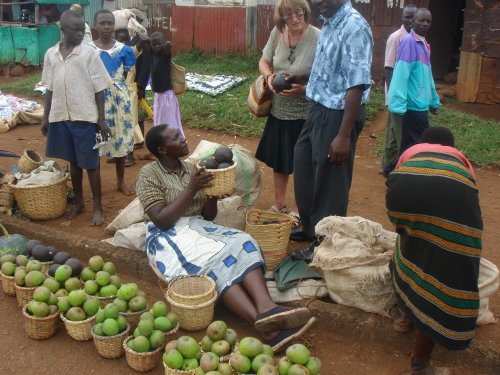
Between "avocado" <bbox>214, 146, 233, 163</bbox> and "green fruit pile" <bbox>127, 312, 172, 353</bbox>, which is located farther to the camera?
"avocado" <bbox>214, 146, 233, 163</bbox>

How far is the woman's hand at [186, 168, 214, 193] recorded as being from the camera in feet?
11.8

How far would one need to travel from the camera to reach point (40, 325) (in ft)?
11.3

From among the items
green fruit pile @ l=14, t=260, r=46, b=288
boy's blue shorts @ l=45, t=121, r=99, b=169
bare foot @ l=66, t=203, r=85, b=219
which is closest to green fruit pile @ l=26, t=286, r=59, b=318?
green fruit pile @ l=14, t=260, r=46, b=288

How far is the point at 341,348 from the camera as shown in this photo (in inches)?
136

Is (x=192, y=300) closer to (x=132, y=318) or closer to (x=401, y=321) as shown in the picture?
(x=132, y=318)

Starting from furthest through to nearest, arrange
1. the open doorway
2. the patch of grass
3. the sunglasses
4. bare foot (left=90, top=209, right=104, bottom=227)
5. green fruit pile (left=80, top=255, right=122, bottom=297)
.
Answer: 1. the open doorway
2. the patch of grass
3. bare foot (left=90, top=209, right=104, bottom=227)
4. the sunglasses
5. green fruit pile (left=80, top=255, right=122, bottom=297)

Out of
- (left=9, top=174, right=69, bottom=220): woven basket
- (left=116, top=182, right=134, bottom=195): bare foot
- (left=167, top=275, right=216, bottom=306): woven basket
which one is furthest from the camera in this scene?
(left=116, top=182, right=134, bottom=195): bare foot

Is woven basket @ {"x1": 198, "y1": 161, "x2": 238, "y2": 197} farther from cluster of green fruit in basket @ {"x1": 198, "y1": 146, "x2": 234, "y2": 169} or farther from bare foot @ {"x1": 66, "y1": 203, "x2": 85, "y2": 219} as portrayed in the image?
bare foot @ {"x1": 66, "y1": 203, "x2": 85, "y2": 219}

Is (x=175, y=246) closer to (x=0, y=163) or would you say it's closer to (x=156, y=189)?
(x=156, y=189)

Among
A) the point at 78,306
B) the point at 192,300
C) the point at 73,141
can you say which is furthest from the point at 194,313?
the point at 73,141

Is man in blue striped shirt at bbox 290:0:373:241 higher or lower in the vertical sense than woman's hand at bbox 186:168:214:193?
higher

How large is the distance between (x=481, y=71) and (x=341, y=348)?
8190mm

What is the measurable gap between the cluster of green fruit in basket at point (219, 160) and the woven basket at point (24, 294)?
4.82ft

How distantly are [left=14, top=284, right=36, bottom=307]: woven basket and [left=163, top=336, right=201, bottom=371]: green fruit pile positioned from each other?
1.30 metres
